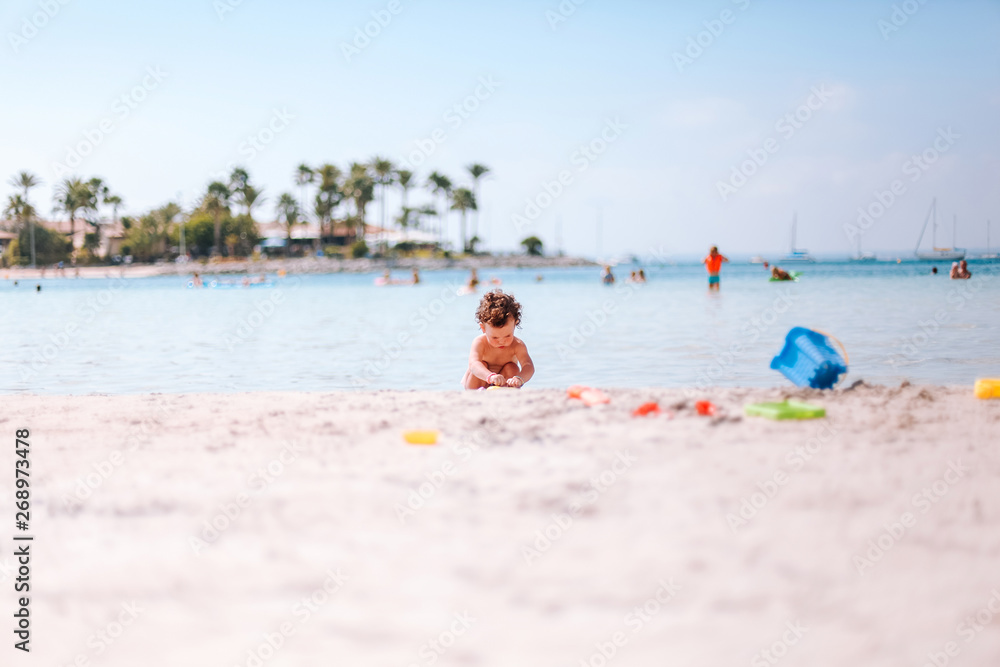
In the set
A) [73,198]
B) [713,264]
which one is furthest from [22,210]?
[713,264]

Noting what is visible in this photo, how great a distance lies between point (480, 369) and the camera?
7.13 metres

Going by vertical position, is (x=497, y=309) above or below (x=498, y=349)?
above

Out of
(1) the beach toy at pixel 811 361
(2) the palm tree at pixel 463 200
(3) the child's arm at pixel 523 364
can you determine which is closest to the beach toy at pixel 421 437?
(3) the child's arm at pixel 523 364

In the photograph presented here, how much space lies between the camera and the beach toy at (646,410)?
15.9 ft

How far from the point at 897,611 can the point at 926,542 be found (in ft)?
1.72

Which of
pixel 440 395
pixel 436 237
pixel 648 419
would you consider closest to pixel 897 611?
pixel 648 419

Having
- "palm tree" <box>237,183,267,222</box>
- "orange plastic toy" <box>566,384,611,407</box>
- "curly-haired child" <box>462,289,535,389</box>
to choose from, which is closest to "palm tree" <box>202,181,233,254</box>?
"palm tree" <box>237,183,267,222</box>

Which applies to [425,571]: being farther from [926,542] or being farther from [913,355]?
[913,355]

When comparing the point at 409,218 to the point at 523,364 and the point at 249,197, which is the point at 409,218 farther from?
the point at 523,364

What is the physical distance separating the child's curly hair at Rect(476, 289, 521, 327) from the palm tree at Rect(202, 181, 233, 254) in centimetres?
8531

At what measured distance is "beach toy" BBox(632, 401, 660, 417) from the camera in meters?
4.84

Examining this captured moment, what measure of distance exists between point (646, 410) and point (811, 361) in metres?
2.01

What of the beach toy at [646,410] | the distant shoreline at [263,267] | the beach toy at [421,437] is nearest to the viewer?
the beach toy at [421,437]

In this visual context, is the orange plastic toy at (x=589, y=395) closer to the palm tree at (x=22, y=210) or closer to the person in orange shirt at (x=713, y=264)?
the person in orange shirt at (x=713, y=264)
